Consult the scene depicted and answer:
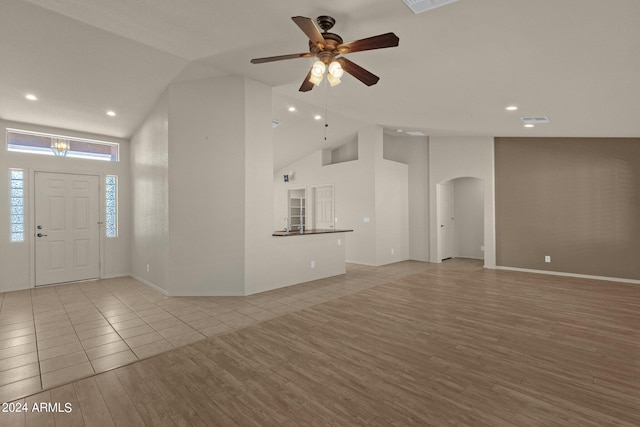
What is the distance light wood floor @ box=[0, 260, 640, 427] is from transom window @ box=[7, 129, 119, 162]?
526 cm

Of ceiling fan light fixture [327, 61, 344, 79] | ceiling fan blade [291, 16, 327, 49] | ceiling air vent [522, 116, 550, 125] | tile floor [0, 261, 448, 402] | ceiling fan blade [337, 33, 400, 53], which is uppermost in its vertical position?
ceiling air vent [522, 116, 550, 125]

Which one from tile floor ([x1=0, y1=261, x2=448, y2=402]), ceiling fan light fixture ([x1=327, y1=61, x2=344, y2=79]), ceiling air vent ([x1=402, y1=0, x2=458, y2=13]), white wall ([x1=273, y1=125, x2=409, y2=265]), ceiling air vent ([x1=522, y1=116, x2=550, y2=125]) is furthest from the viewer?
white wall ([x1=273, y1=125, x2=409, y2=265])

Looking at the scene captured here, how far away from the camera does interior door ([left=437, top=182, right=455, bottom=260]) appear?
25.9 ft

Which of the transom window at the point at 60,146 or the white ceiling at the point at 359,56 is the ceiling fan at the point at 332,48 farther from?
the transom window at the point at 60,146

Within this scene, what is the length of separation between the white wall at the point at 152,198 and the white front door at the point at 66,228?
0.72 m

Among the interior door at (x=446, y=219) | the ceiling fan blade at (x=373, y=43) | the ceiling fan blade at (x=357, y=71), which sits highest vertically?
the ceiling fan blade at (x=373, y=43)

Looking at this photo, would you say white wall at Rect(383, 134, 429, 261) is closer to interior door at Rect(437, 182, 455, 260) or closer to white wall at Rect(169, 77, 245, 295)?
interior door at Rect(437, 182, 455, 260)

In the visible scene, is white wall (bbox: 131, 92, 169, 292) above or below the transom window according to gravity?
below

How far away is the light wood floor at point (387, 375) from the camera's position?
1.90m

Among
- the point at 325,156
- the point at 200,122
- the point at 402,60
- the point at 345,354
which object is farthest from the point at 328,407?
the point at 325,156

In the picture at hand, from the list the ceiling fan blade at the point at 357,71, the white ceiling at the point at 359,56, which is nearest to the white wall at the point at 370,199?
the white ceiling at the point at 359,56

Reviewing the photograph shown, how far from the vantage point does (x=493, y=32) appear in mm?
2670

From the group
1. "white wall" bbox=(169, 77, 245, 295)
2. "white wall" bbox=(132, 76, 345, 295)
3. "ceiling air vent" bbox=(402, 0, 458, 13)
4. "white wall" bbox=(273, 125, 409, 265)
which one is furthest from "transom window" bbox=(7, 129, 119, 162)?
"ceiling air vent" bbox=(402, 0, 458, 13)

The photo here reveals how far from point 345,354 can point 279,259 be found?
2589mm
